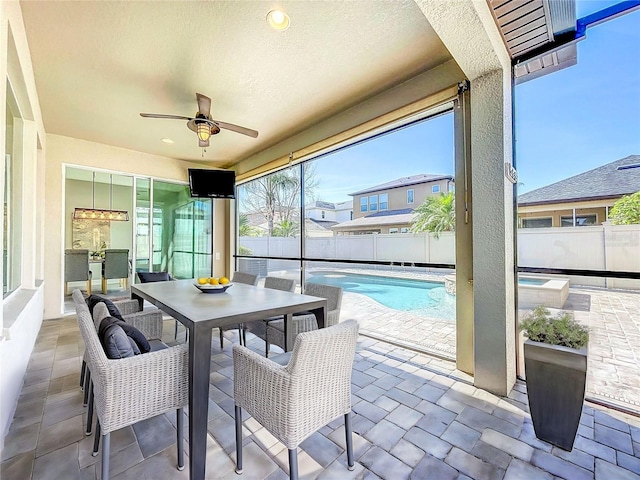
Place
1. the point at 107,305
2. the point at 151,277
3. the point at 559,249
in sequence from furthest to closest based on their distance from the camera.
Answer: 1. the point at 151,277
2. the point at 559,249
3. the point at 107,305

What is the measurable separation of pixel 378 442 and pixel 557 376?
1.10 m

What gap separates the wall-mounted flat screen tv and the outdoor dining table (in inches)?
103

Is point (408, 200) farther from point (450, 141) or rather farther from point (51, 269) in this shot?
point (51, 269)

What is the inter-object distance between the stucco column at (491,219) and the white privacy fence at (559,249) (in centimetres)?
21

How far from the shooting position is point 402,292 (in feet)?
11.9

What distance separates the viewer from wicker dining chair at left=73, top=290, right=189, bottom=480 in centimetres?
134

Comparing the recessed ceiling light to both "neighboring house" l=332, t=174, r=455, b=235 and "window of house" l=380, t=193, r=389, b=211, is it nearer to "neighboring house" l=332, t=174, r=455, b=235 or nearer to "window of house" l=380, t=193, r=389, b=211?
"neighboring house" l=332, t=174, r=455, b=235

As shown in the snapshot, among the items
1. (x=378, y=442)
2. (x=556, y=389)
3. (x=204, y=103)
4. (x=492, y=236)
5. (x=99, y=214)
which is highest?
(x=204, y=103)

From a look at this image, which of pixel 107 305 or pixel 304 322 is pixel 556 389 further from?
pixel 107 305

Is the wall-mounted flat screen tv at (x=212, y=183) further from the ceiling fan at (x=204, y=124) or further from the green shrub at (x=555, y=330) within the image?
the green shrub at (x=555, y=330)

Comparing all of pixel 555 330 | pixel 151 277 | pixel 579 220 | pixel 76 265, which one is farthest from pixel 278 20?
pixel 76 265

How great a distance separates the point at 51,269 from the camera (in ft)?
14.6

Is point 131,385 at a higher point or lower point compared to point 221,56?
lower

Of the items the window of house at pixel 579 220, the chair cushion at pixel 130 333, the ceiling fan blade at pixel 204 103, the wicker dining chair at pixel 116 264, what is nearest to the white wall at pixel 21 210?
the chair cushion at pixel 130 333
